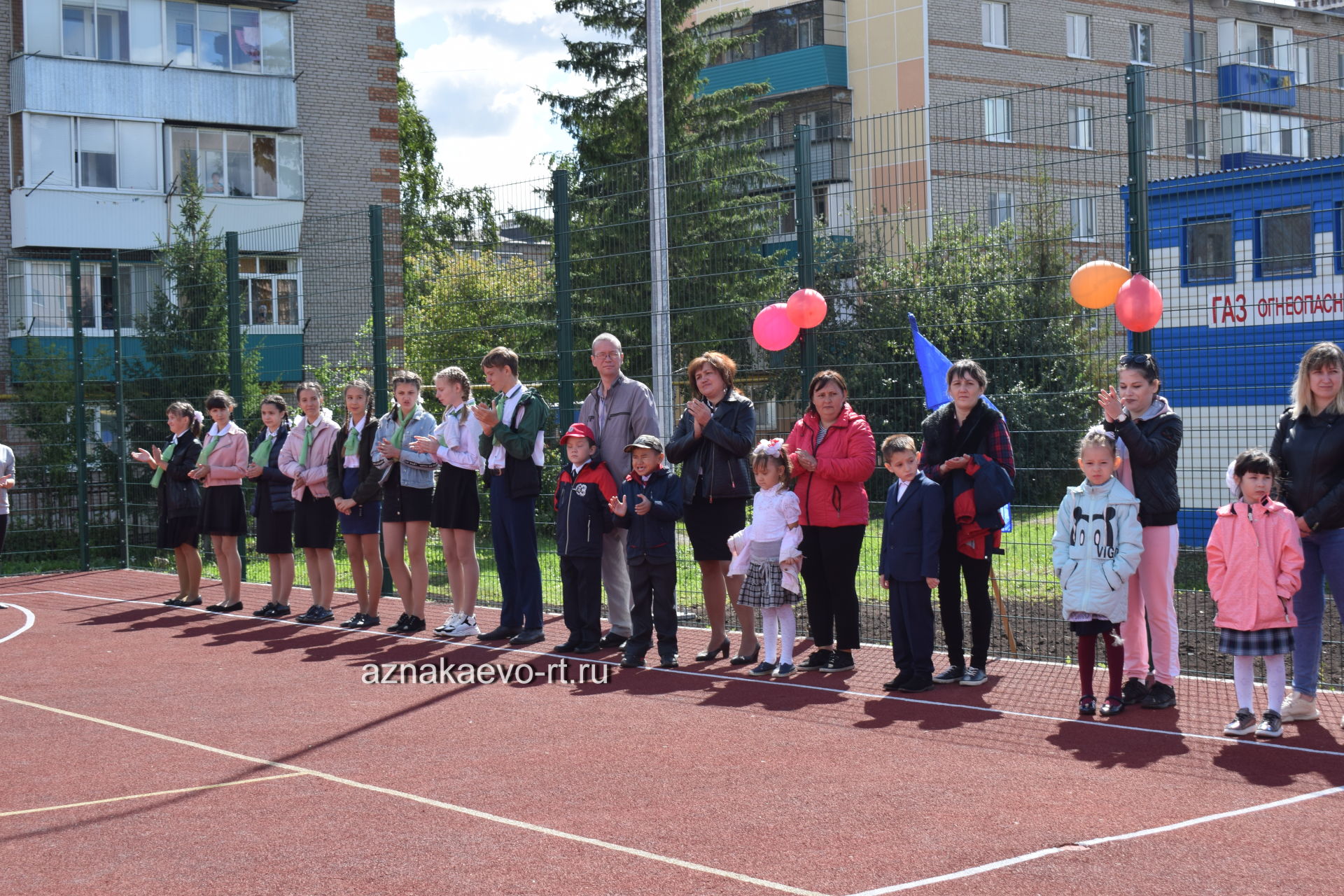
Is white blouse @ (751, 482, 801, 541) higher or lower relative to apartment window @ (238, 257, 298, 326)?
lower

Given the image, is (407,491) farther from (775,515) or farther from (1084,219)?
(1084,219)

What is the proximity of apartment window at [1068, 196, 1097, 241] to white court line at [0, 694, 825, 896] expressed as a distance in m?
5.27

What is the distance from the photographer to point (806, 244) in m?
10.1

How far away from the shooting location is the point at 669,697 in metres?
8.23

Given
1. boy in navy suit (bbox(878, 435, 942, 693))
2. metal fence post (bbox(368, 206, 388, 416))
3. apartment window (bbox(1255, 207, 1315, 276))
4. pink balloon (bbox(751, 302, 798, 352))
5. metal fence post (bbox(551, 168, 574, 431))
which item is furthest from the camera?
metal fence post (bbox(368, 206, 388, 416))

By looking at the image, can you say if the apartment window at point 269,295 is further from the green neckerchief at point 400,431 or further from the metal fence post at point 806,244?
the metal fence post at point 806,244

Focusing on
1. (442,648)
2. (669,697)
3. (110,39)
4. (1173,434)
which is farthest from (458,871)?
(110,39)

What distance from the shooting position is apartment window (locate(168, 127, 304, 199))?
32.7 metres

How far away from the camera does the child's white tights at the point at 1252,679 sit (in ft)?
22.8

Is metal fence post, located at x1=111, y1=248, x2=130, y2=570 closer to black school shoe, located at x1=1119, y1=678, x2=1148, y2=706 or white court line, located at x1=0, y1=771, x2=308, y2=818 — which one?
white court line, located at x1=0, y1=771, x2=308, y2=818

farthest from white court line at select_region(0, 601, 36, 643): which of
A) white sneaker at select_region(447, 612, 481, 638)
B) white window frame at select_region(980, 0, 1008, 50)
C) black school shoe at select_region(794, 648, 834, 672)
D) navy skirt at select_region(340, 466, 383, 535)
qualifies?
white window frame at select_region(980, 0, 1008, 50)

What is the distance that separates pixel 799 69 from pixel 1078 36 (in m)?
9.41

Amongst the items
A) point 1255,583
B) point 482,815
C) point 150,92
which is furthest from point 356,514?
point 150,92

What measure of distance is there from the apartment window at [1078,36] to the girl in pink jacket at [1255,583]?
4051cm
